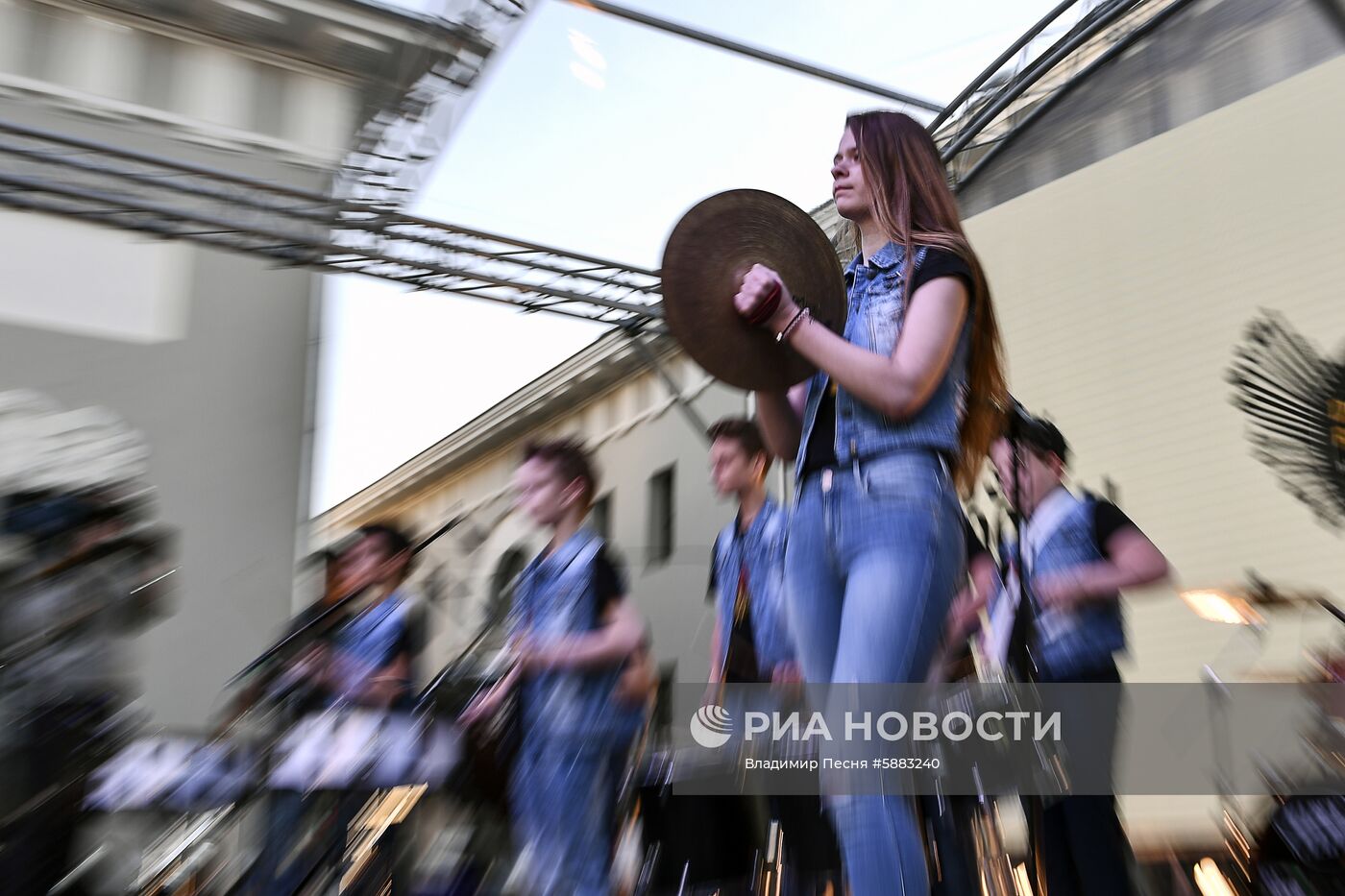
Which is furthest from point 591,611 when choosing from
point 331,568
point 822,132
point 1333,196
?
point 1333,196

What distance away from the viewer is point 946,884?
168 cm

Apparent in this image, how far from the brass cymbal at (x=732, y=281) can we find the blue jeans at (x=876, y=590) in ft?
0.66

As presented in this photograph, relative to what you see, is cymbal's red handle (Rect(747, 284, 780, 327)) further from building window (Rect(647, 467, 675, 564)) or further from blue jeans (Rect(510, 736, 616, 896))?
building window (Rect(647, 467, 675, 564))

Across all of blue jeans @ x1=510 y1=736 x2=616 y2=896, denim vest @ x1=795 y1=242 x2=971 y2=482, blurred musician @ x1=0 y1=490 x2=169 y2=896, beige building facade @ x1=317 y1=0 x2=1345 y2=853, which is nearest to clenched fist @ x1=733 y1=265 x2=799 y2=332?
denim vest @ x1=795 y1=242 x2=971 y2=482

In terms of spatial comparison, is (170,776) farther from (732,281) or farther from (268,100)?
(268,100)

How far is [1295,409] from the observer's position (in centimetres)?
388

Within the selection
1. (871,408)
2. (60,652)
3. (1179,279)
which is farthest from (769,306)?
(1179,279)

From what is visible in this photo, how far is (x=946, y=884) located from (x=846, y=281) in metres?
0.97

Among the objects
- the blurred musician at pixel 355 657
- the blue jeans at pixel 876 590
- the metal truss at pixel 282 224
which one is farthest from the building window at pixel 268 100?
the blue jeans at pixel 876 590

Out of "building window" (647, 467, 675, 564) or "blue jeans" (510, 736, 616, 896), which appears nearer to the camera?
"blue jeans" (510, 736, 616, 896)

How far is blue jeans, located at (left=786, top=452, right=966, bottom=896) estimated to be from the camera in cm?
135

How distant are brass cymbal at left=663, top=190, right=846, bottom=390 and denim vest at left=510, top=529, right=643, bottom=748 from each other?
3.47 feet

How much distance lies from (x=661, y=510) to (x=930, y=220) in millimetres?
7970

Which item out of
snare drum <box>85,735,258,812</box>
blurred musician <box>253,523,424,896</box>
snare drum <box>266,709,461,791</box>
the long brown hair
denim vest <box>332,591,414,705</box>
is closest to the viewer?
the long brown hair
